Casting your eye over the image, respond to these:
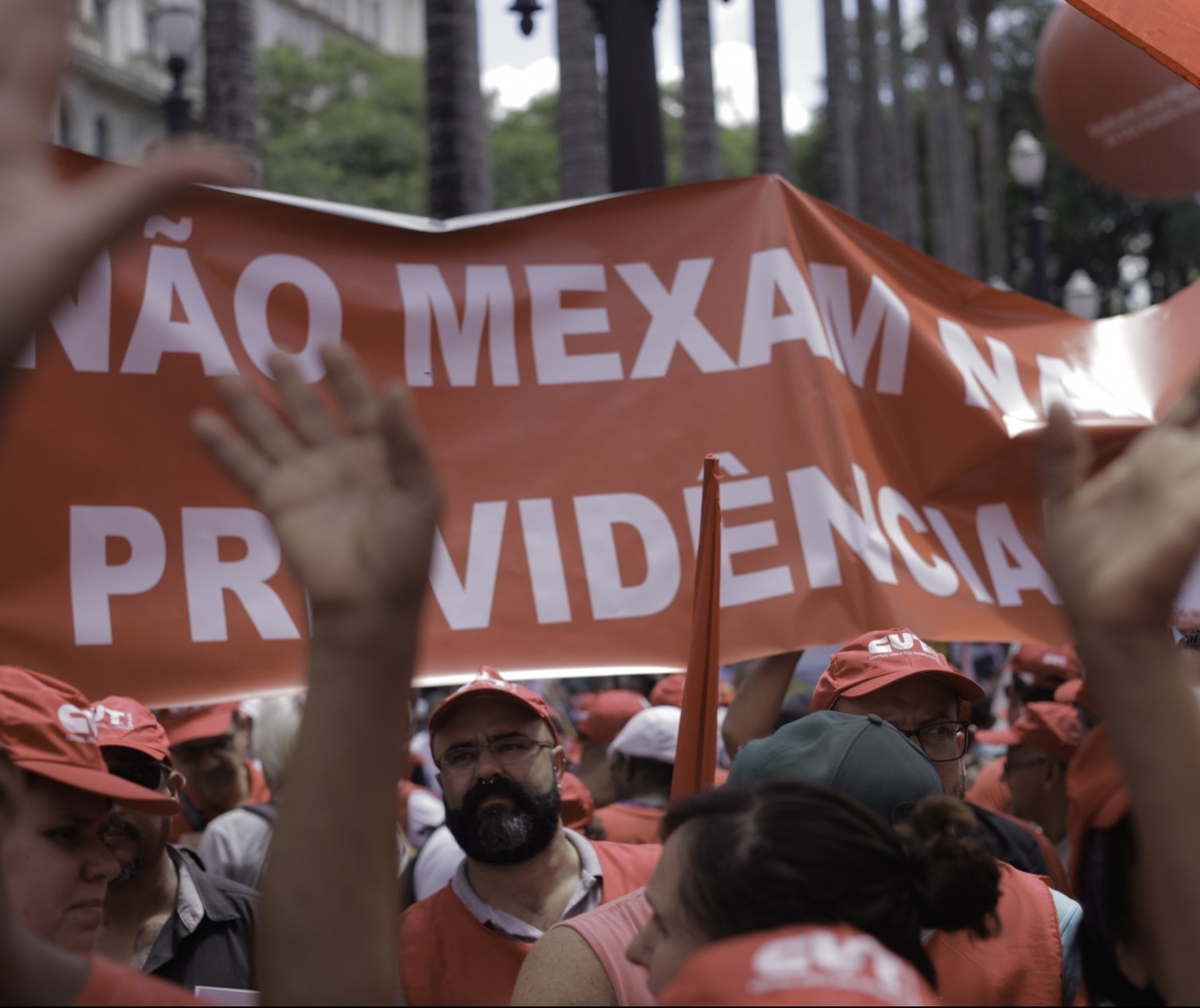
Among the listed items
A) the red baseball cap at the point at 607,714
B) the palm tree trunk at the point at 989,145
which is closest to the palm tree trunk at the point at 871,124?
the palm tree trunk at the point at 989,145

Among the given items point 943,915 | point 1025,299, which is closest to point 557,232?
point 1025,299

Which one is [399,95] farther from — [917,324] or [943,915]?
[943,915]

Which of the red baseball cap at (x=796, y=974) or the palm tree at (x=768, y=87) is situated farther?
the palm tree at (x=768, y=87)

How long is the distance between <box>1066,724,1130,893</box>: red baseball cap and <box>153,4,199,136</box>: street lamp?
986 centimetres

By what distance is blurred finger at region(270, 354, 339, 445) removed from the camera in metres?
1.66

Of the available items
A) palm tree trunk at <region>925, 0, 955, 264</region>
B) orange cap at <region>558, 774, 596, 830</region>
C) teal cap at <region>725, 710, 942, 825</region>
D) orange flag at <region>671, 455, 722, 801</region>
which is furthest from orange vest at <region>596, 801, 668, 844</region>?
palm tree trunk at <region>925, 0, 955, 264</region>

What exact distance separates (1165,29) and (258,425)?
2678 millimetres

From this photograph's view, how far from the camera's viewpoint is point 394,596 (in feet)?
5.26

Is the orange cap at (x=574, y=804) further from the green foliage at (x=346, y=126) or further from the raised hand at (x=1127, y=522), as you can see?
the green foliage at (x=346, y=126)

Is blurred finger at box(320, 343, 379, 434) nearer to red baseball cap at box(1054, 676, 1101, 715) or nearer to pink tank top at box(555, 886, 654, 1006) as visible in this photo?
pink tank top at box(555, 886, 654, 1006)

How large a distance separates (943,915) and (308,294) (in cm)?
280

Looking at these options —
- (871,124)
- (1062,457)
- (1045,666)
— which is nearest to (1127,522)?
(1062,457)

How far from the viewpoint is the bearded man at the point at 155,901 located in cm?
350

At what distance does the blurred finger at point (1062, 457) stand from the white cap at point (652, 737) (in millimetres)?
3966
